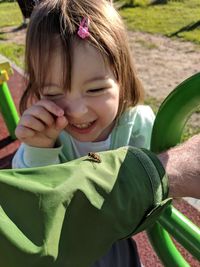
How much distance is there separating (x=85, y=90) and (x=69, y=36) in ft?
0.56

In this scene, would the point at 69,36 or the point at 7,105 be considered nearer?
the point at 69,36

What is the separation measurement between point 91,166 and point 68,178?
2.3 inches

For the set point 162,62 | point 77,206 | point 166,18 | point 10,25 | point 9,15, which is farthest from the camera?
point 9,15

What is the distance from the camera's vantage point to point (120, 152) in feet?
2.52

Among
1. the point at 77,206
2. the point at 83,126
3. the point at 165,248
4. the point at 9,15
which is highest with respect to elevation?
the point at 77,206

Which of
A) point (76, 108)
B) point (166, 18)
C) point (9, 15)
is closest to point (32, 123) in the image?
point (76, 108)

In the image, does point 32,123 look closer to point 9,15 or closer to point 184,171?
point 184,171

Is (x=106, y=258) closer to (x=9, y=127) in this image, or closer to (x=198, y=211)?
(x=198, y=211)

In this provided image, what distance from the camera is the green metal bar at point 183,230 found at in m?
0.82

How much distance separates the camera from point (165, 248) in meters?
0.97

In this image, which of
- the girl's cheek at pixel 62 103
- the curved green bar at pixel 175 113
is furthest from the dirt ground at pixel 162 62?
the curved green bar at pixel 175 113

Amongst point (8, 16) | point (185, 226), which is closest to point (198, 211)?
point (185, 226)

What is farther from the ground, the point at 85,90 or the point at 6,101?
the point at 85,90

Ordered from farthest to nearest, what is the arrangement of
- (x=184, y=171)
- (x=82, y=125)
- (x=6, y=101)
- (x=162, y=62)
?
(x=162, y=62) < (x=6, y=101) < (x=82, y=125) < (x=184, y=171)
